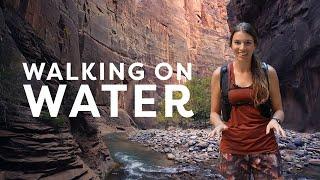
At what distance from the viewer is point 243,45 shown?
9.78 feet

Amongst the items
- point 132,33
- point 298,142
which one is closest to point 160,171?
point 298,142

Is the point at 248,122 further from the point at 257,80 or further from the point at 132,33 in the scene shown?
the point at 132,33

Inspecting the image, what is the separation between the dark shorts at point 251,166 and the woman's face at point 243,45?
2.36 feet

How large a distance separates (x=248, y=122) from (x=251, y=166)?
12.4 inches

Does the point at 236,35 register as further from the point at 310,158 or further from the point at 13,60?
the point at 310,158

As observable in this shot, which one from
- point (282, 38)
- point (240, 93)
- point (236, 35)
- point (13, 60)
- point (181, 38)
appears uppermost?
point (181, 38)

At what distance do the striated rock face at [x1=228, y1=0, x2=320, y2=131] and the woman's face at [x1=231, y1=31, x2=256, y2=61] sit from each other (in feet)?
55.0

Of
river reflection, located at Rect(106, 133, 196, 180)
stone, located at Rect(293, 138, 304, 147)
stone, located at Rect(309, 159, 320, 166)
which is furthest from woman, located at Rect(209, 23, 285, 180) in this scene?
stone, located at Rect(293, 138, 304, 147)

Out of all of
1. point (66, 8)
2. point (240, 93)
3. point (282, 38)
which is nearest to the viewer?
point (240, 93)

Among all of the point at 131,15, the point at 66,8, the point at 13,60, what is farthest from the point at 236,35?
the point at 131,15

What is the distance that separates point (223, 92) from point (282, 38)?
21.0 metres

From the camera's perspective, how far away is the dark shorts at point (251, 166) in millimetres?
2830

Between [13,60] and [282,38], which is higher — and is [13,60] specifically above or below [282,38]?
below

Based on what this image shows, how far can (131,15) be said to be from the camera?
57938mm
